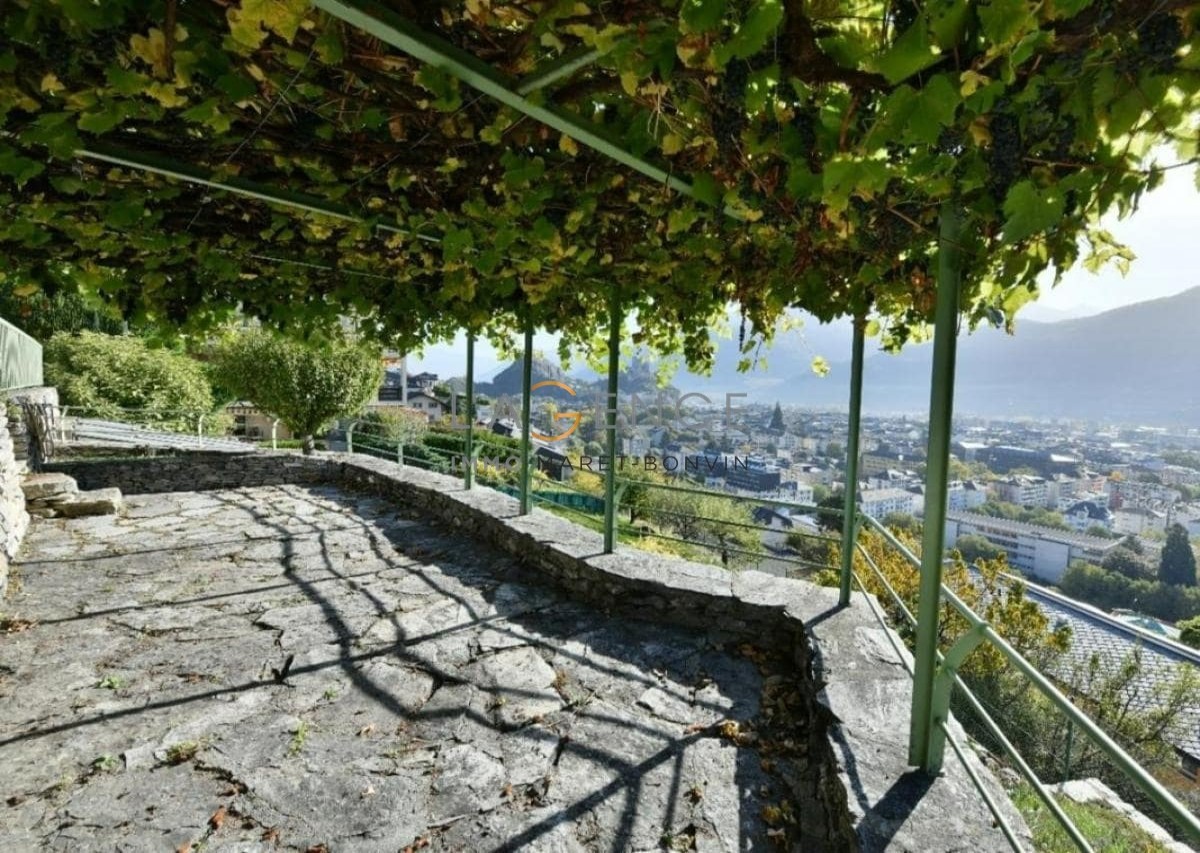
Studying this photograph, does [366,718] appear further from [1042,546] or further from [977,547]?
[1042,546]

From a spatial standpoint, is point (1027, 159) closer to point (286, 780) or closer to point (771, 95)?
point (771, 95)

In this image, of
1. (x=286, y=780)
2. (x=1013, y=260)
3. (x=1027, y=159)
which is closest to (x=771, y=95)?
(x=1027, y=159)

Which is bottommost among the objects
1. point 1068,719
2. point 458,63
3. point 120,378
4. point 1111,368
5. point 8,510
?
point 8,510

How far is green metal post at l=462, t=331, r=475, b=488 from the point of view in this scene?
5.93 m

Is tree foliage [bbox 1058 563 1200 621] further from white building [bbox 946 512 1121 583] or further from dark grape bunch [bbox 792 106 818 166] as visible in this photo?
dark grape bunch [bbox 792 106 818 166]

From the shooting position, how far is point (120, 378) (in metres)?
13.9

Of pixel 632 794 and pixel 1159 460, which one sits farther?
pixel 1159 460

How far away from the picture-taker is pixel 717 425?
7.11 metres

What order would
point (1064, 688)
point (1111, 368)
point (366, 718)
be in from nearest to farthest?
point (366, 718), point (1064, 688), point (1111, 368)

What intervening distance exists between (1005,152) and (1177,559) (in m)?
9.95

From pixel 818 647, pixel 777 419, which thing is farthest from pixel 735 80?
pixel 777 419

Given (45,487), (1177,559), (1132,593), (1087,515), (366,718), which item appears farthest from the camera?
(1132,593)

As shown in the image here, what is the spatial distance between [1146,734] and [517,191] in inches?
291

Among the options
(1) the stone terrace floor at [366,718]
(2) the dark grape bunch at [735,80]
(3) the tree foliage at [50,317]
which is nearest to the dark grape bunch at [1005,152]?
(2) the dark grape bunch at [735,80]
